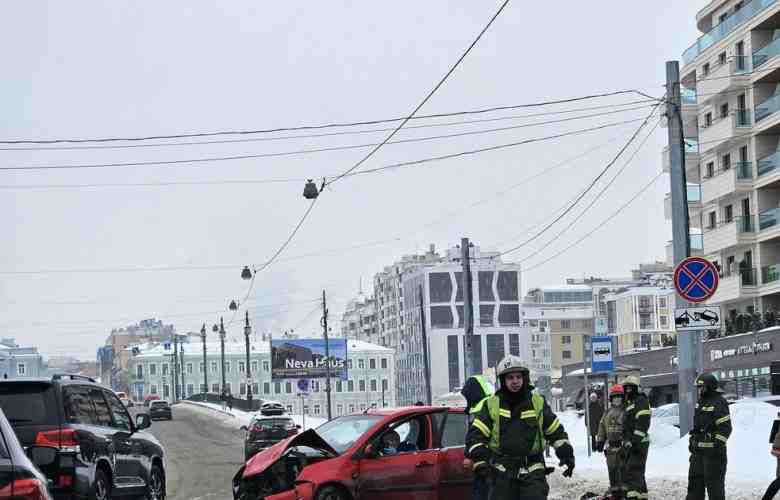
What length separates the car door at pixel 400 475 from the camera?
49.2ft

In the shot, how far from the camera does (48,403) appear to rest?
13.5m

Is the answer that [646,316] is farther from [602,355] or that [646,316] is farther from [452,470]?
[452,470]

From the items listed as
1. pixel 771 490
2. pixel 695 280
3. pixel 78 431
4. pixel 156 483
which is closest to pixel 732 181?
pixel 695 280

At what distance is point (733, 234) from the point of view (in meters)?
65.6

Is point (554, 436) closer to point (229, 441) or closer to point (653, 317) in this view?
point (229, 441)

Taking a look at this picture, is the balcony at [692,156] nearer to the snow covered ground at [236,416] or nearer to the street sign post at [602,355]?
the snow covered ground at [236,416]

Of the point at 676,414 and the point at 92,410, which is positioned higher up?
the point at 92,410

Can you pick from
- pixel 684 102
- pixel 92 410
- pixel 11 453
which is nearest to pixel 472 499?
pixel 92 410

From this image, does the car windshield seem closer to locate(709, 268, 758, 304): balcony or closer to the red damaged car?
the red damaged car

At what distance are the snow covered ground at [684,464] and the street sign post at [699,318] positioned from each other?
2.26m

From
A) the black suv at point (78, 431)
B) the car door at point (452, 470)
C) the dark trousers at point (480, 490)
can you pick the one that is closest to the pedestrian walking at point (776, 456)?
the car door at point (452, 470)

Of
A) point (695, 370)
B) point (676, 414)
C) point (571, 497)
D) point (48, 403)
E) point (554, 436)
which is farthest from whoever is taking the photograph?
point (676, 414)

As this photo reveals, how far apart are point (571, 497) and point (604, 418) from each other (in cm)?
368

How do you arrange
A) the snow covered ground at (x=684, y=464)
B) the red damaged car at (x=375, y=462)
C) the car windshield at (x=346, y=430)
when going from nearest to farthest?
1. the red damaged car at (x=375, y=462)
2. the car windshield at (x=346, y=430)
3. the snow covered ground at (x=684, y=464)
